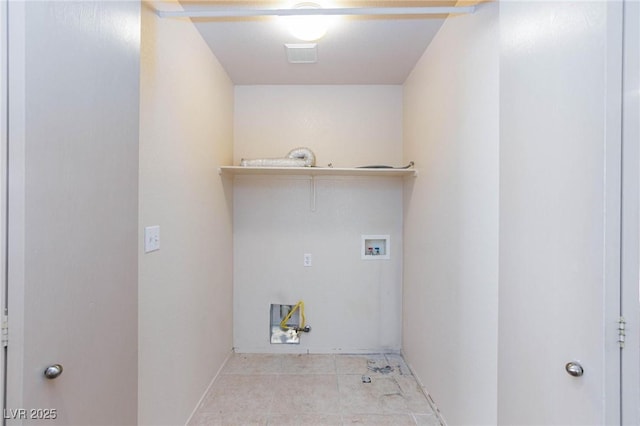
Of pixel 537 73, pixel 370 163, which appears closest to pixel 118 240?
pixel 537 73

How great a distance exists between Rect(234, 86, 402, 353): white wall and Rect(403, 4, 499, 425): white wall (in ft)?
1.42

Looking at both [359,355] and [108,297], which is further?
[359,355]

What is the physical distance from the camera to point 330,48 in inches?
82.0

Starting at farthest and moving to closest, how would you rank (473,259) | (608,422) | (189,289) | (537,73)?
(189,289) < (473,259) < (537,73) < (608,422)

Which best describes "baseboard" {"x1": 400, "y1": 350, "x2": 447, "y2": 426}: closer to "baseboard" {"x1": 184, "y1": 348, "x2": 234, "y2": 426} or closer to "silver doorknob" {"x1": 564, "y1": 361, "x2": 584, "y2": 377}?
"silver doorknob" {"x1": 564, "y1": 361, "x2": 584, "y2": 377}

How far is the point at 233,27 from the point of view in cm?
185

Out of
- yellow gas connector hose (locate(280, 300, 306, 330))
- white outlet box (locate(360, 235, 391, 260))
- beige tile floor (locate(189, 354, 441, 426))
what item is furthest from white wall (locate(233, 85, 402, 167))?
beige tile floor (locate(189, 354, 441, 426))

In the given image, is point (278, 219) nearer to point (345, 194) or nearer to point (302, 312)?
point (345, 194)

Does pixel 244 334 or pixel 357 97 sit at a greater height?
pixel 357 97

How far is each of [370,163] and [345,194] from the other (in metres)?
0.38

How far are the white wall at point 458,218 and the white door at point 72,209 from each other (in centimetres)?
146

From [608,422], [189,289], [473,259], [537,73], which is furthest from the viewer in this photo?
[189,289]

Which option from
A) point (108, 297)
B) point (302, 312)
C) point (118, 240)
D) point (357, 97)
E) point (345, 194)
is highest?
point (357, 97)

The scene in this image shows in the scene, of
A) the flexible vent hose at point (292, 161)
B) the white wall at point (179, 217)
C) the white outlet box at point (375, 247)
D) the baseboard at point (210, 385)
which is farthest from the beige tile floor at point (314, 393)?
the flexible vent hose at point (292, 161)
